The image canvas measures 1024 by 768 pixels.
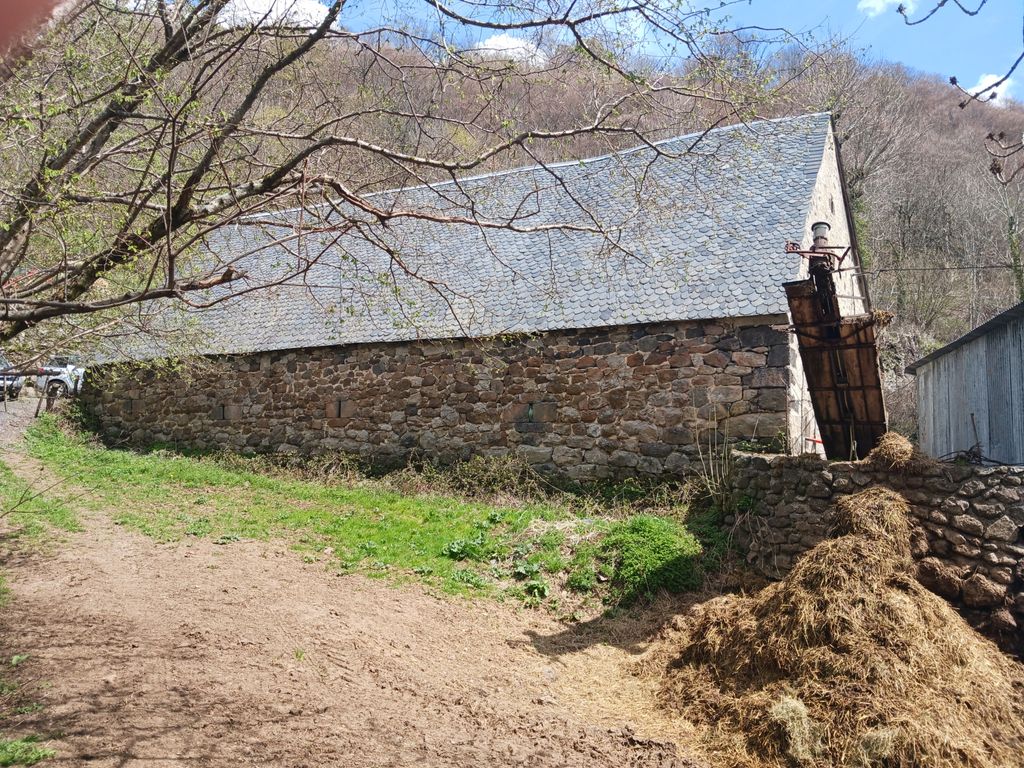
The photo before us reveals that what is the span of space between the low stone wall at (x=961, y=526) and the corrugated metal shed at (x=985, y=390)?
1.21 metres

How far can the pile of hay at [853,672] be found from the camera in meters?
4.61

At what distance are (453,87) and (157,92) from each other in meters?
1.99

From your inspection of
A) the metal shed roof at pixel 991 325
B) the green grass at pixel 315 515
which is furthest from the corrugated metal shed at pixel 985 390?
the green grass at pixel 315 515

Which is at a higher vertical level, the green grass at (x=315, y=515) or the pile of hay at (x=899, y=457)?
the pile of hay at (x=899, y=457)

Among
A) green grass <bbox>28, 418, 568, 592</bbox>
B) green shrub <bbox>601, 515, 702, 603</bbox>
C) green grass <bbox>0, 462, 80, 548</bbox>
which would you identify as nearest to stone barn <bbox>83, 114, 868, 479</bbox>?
green grass <bbox>28, 418, 568, 592</bbox>

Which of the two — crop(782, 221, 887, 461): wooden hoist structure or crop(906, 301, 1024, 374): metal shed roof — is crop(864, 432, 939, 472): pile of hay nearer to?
crop(782, 221, 887, 461): wooden hoist structure

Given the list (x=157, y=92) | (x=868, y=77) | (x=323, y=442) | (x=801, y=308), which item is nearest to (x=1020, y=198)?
(x=868, y=77)

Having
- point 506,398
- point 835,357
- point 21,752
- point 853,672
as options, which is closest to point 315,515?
point 506,398

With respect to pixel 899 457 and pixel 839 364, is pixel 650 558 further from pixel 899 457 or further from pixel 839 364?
pixel 839 364

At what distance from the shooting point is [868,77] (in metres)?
26.1

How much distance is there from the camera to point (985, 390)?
868 cm

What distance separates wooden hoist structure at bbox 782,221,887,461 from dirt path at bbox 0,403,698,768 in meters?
3.25

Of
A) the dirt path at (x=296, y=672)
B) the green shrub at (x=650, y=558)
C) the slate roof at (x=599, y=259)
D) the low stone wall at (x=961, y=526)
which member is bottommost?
the dirt path at (x=296, y=672)

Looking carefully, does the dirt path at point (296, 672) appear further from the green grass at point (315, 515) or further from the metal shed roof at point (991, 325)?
the metal shed roof at point (991, 325)
